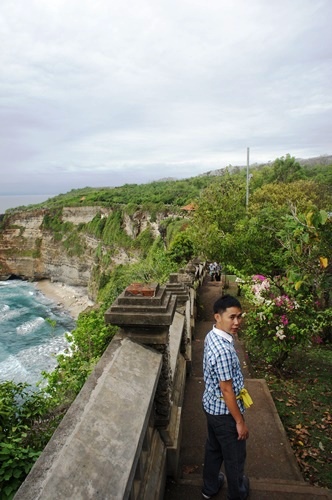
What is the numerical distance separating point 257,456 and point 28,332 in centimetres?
3347

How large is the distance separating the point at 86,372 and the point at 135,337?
227 centimetres

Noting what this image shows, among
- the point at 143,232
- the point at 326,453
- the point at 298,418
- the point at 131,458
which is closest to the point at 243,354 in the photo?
the point at 298,418

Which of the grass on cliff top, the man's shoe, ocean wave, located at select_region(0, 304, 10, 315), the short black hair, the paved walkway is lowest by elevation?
ocean wave, located at select_region(0, 304, 10, 315)

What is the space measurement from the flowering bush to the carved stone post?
309 cm

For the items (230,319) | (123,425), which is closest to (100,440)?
(123,425)

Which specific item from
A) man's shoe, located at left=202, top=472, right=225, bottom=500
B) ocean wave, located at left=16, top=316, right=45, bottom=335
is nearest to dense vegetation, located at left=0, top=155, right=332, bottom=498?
man's shoe, located at left=202, top=472, right=225, bottom=500

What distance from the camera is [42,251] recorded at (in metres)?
57.1

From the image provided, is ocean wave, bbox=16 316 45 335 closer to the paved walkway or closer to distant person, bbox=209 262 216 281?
distant person, bbox=209 262 216 281

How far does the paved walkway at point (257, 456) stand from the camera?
317 cm

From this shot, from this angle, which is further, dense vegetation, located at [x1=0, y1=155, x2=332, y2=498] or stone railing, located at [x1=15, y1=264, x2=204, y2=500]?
dense vegetation, located at [x1=0, y1=155, x2=332, y2=498]

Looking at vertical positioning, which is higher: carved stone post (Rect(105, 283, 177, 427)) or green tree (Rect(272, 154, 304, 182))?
green tree (Rect(272, 154, 304, 182))

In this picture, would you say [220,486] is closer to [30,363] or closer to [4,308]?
[30,363]

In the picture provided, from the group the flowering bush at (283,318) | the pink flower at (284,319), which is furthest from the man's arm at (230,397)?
the pink flower at (284,319)

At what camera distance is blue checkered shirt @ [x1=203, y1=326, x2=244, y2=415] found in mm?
2709
